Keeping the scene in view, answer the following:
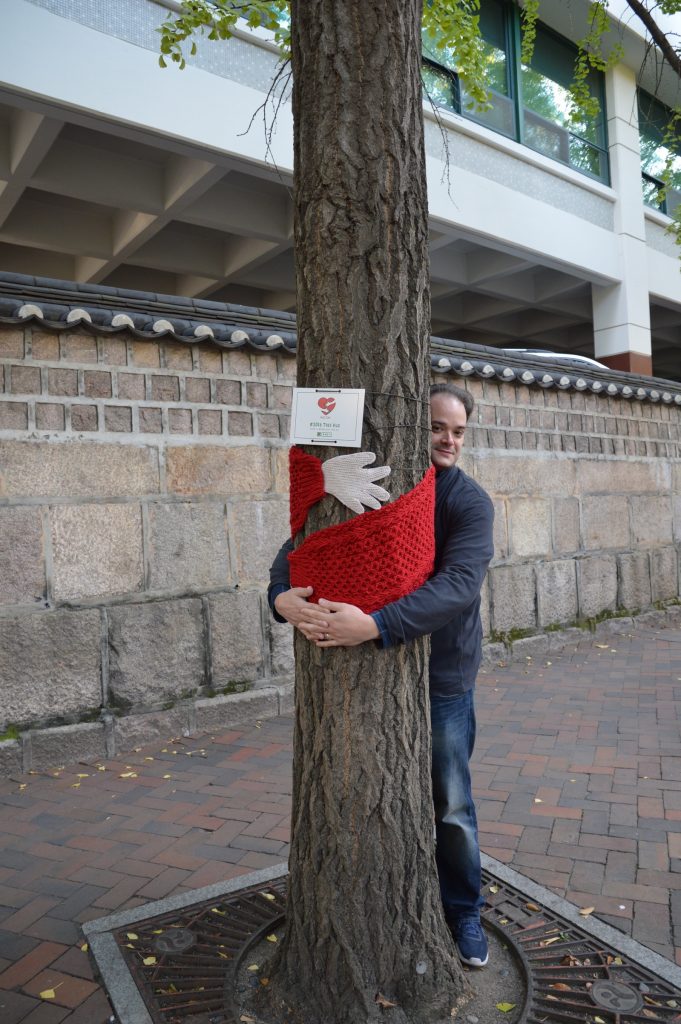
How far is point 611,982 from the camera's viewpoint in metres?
2.34

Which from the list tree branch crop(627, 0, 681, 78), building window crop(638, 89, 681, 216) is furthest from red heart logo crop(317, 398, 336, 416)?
building window crop(638, 89, 681, 216)

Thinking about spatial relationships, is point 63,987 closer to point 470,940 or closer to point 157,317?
point 470,940

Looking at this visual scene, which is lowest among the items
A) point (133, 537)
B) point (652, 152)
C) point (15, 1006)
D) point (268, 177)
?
point (15, 1006)

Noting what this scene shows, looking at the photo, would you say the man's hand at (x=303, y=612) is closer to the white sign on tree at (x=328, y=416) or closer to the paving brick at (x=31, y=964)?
the white sign on tree at (x=328, y=416)

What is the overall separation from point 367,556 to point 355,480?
0.21 meters

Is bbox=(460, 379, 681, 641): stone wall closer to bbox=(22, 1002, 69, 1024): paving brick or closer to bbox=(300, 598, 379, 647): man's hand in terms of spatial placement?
bbox=(300, 598, 379, 647): man's hand

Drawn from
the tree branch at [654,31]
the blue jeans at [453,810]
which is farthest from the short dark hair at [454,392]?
the tree branch at [654,31]

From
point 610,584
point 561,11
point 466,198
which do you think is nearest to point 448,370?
point 610,584

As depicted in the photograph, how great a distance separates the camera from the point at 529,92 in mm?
11195

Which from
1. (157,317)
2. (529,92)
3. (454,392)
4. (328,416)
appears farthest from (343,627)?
(529,92)

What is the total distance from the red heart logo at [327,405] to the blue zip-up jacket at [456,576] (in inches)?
20.9

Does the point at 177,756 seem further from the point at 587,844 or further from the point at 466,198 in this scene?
the point at 466,198

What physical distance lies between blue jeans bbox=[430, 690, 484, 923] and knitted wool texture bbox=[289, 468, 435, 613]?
53 cm

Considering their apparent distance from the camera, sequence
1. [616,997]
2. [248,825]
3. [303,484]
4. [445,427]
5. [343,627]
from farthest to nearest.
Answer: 1. [248,825]
2. [445,427]
3. [616,997]
4. [303,484]
5. [343,627]
